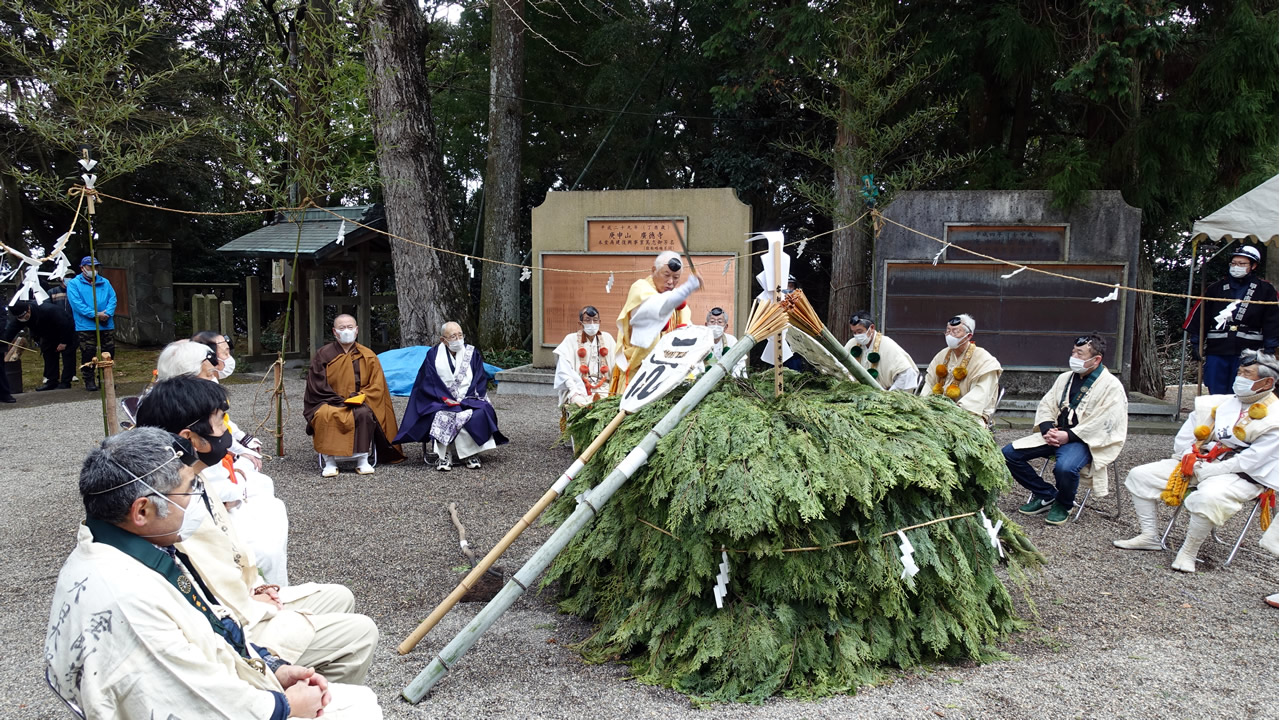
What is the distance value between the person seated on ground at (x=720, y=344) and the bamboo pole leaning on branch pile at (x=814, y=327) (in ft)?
1.12

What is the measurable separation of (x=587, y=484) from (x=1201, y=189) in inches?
408

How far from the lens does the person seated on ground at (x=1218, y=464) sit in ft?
17.1

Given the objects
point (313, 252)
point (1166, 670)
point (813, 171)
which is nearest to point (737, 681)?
point (1166, 670)

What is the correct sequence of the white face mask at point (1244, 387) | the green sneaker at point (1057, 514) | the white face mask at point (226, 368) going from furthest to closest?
the green sneaker at point (1057, 514) → the white face mask at point (1244, 387) → the white face mask at point (226, 368)

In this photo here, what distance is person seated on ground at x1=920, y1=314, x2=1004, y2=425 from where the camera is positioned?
696 centimetres

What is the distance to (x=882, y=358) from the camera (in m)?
7.61

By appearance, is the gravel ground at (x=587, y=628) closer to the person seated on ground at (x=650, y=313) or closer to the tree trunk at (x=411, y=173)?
the person seated on ground at (x=650, y=313)

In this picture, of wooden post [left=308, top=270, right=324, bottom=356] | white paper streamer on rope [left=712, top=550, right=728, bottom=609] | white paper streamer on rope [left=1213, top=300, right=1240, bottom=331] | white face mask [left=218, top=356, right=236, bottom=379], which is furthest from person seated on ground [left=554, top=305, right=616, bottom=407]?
wooden post [left=308, top=270, right=324, bottom=356]

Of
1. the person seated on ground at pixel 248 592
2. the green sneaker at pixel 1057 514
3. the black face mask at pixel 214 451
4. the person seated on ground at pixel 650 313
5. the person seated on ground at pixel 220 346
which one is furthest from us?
the green sneaker at pixel 1057 514

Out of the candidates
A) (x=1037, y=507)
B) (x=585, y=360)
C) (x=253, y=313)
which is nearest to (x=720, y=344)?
(x=585, y=360)

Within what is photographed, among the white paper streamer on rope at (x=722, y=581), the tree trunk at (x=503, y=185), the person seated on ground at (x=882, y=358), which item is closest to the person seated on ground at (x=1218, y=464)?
the person seated on ground at (x=882, y=358)

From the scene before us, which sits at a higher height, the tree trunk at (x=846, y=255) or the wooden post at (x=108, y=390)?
the tree trunk at (x=846, y=255)

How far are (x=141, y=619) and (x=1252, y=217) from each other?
9594 millimetres

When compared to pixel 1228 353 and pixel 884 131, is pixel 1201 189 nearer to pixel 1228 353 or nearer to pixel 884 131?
pixel 1228 353
